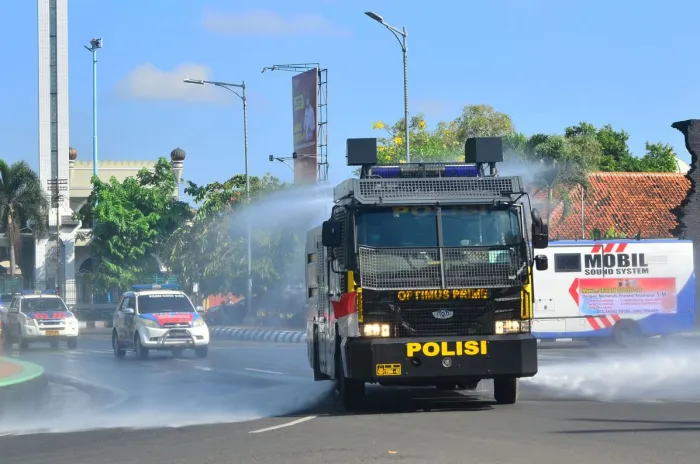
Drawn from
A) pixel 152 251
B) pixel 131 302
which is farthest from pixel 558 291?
pixel 152 251

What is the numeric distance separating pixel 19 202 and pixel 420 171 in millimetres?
58549

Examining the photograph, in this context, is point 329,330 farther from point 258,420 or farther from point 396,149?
point 396,149

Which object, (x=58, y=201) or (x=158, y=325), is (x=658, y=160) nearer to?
(x=58, y=201)

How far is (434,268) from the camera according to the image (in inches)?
545

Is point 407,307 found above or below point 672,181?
below

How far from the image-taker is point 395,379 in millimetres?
13844

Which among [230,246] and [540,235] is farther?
[230,246]

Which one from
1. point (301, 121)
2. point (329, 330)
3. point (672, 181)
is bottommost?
point (329, 330)

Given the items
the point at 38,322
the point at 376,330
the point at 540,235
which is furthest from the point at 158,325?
the point at 540,235

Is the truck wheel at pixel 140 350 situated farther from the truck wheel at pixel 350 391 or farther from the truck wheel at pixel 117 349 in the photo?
the truck wheel at pixel 350 391

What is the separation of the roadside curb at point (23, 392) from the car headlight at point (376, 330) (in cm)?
505

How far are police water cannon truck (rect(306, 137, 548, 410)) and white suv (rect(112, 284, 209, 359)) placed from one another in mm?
15960

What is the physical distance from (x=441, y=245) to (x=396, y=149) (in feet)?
186

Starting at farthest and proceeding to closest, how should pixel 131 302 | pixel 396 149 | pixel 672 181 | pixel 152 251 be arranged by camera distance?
pixel 396 149 → pixel 152 251 → pixel 672 181 → pixel 131 302
